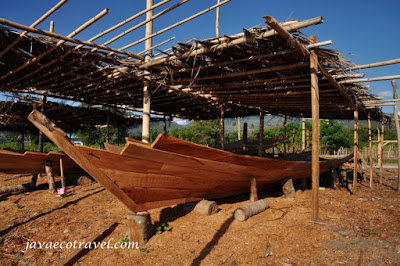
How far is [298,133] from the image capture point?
2756 cm

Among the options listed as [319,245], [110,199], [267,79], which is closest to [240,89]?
[267,79]

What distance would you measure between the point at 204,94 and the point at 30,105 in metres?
7.01

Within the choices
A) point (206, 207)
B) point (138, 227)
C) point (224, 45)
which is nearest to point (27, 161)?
point (138, 227)

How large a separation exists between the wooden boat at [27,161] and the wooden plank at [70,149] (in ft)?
14.5

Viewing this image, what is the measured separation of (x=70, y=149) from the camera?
2.72m

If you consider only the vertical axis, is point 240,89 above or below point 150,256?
above

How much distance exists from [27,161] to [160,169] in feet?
16.6

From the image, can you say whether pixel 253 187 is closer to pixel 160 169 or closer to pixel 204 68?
pixel 160 169

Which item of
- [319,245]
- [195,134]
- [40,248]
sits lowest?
[40,248]

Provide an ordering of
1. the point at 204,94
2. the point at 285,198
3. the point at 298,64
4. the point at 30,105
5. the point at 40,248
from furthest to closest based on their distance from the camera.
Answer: the point at 30,105
the point at 204,94
the point at 285,198
the point at 298,64
the point at 40,248

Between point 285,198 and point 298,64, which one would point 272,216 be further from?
point 298,64

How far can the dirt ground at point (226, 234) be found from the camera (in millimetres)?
3051

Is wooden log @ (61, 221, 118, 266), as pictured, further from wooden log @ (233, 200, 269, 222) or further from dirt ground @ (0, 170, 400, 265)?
wooden log @ (233, 200, 269, 222)

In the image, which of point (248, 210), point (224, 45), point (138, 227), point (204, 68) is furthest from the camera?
point (204, 68)
